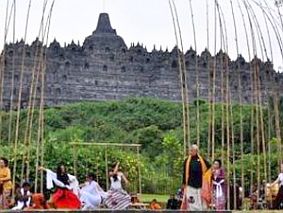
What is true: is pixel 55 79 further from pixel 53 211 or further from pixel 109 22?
pixel 53 211

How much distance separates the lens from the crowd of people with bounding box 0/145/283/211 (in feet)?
32.7

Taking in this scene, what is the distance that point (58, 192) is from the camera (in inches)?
420

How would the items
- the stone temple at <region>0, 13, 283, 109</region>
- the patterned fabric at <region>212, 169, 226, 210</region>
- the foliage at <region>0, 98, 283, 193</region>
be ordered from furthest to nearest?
the stone temple at <region>0, 13, 283, 109</region> < the foliage at <region>0, 98, 283, 193</region> < the patterned fabric at <region>212, 169, 226, 210</region>

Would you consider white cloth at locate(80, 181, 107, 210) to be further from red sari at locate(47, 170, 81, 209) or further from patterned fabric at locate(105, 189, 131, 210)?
red sari at locate(47, 170, 81, 209)

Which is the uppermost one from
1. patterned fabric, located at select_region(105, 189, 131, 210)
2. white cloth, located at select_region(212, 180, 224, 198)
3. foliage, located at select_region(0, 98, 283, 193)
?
foliage, located at select_region(0, 98, 283, 193)

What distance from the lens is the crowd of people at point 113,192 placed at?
9.96 metres

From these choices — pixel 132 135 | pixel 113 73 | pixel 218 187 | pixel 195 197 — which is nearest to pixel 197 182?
pixel 195 197

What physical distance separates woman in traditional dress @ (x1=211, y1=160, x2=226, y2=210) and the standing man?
704mm

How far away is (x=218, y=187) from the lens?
434 inches

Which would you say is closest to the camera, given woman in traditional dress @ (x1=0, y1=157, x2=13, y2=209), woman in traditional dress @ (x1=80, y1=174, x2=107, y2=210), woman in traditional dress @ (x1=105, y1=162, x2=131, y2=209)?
woman in traditional dress @ (x1=0, y1=157, x2=13, y2=209)

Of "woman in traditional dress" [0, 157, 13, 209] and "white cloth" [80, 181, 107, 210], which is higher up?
"woman in traditional dress" [0, 157, 13, 209]

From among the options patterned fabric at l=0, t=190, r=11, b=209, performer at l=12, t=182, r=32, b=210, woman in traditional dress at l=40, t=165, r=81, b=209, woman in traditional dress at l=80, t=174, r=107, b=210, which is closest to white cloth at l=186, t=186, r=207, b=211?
woman in traditional dress at l=40, t=165, r=81, b=209

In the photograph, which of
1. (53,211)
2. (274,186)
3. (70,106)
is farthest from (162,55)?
(53,211)

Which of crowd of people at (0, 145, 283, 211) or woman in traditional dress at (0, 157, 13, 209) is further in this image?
woman in traditional dress at (0, 157, 13, 209)
